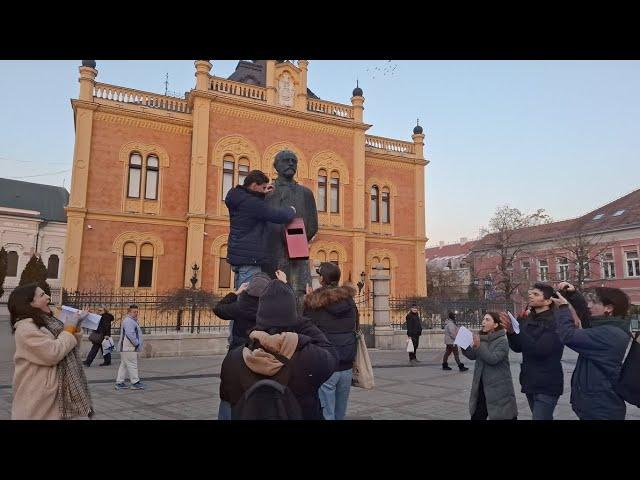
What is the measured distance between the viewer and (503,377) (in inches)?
177

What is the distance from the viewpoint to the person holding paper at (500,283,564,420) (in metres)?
4.19

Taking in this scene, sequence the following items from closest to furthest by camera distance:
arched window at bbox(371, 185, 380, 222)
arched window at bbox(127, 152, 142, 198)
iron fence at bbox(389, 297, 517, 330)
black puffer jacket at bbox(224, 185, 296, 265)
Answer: black puffer jacket at bbox(224, 185, 296, 265), iron fence at bbox(389, 297, 517, 330), arched window at bbox(127, 152, 142, 198), arched window at bbox(371, 185, 380, 222)

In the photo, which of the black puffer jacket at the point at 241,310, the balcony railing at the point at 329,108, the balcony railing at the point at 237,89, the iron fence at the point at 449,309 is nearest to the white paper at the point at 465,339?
the black puffer jacket at the point at 241,310

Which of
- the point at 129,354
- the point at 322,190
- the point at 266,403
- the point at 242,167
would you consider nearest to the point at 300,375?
the point at 266,403

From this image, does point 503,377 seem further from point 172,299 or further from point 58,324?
point 172,299

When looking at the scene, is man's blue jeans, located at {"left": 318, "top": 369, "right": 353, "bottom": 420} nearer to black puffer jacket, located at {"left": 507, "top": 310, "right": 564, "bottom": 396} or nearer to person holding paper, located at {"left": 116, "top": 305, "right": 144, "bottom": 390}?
black puffer jacket, located at {"left": 507, "top": 310, "right": 564, "bottom": 396}

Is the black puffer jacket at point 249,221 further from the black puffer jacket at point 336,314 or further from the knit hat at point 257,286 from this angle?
the knit hat at point 257,286

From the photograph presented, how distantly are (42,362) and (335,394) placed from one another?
8.09 feet

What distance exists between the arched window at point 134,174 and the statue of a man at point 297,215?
70.1ft

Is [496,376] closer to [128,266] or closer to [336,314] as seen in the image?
[336,314]

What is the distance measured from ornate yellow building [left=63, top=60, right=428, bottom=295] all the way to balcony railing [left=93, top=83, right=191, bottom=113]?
0.18 feet

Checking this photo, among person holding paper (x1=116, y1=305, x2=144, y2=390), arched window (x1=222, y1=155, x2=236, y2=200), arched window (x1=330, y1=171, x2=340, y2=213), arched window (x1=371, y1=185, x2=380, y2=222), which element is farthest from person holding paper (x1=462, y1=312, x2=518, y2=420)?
arched window (x1=371, y1=185, x2=380, y2=222)

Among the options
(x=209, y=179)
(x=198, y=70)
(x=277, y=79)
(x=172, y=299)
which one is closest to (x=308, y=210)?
(x=172, y=299)
